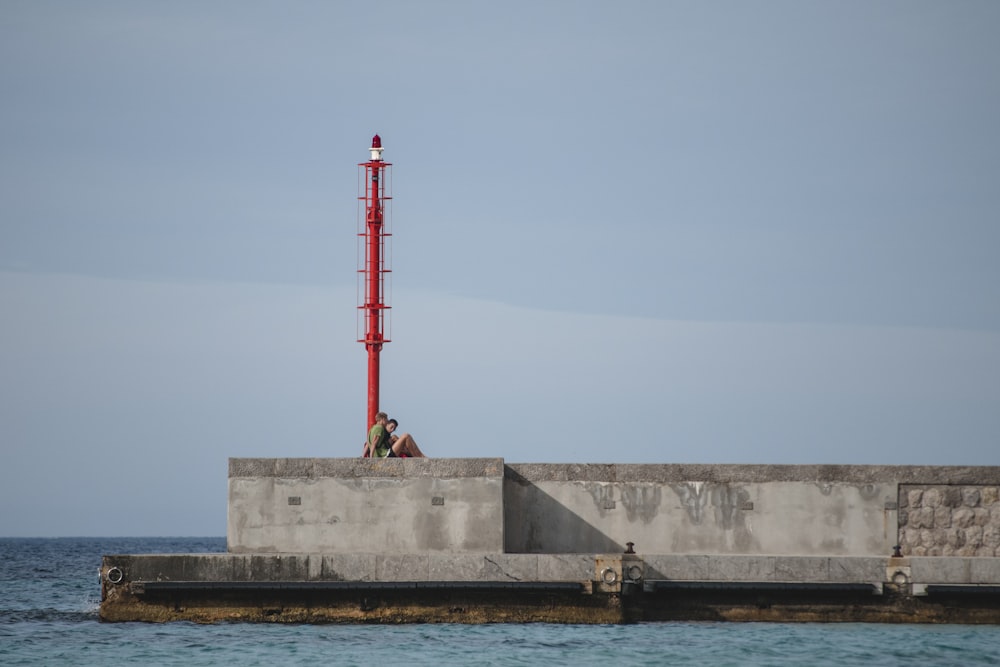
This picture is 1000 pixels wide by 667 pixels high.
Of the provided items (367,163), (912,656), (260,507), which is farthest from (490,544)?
(367,163)

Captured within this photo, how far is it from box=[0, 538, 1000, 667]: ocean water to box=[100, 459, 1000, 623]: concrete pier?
25 cm

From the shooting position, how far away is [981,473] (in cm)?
1859

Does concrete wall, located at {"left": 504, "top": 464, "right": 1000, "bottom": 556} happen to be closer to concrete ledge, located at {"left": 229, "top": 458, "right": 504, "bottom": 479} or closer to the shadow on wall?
the shadow on wall

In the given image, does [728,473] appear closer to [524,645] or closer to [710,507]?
[710,507]

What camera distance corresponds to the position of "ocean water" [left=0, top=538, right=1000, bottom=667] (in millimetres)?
16250

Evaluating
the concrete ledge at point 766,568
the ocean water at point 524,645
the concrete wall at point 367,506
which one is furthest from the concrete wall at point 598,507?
the ocean water at point 524,645

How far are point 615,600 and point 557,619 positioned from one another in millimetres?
800

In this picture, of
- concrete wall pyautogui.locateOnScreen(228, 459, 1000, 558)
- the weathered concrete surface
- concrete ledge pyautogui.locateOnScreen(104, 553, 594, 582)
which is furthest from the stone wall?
concrete ledge pyautogui.locateOnScreen(104, 553, 594, 582)

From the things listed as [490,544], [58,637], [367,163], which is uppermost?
[367,163]

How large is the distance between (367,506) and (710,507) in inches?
185

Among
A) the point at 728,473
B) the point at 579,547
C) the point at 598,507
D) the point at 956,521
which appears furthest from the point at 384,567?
the point at 956,521

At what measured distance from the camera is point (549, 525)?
61.9 ft

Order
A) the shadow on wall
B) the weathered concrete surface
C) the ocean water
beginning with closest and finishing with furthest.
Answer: the ocean water → the weathered concrete surface → the shadow on wall

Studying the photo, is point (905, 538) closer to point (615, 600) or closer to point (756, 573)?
point (756, 573)
